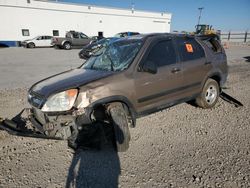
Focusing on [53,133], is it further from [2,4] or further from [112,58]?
[2,4]

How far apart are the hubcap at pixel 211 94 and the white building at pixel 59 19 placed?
29.9 meters

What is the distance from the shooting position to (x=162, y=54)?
3.90 metres

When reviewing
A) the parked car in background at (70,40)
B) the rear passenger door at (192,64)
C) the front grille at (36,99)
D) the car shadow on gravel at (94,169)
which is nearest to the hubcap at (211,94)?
the rear passenger door at (192,64)

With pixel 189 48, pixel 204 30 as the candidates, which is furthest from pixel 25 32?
pixel 189 48

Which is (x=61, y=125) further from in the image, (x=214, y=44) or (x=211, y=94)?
(x=214, y=44)

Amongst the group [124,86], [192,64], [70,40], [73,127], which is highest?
[70,40]

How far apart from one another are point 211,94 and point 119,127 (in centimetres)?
282

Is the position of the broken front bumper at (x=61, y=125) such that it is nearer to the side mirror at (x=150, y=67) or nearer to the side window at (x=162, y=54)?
the side mirror at (x=150, y=67)

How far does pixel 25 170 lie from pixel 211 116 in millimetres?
3774

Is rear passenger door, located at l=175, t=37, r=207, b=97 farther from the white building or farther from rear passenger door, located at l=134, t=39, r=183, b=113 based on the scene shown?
the white building

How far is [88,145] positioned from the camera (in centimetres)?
329

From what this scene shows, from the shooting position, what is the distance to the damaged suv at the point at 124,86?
299 centimetres

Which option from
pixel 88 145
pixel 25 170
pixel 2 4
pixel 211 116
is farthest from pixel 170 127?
pixel 2 4

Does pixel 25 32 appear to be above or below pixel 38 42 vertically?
above
